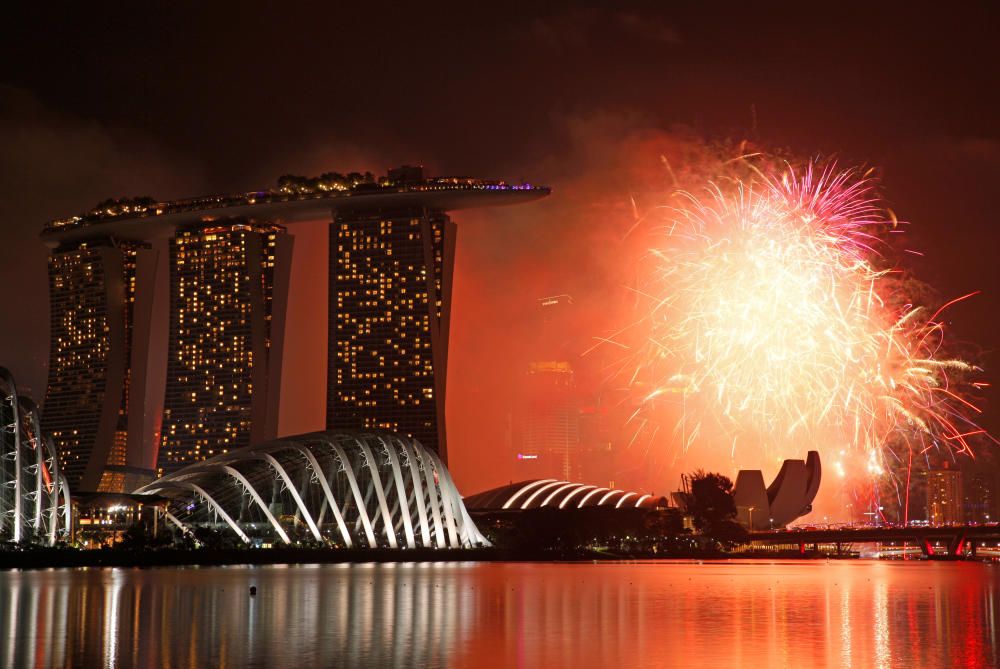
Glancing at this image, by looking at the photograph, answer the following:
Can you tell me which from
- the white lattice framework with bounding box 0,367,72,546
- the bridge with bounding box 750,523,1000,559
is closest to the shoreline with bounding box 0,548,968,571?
the white lattice framework with bounding box 0,367,72,546

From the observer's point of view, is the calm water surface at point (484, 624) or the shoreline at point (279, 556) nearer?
the calm water surface at point (484, 624)

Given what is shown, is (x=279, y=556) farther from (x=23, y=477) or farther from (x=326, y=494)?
(x=23, y=477)

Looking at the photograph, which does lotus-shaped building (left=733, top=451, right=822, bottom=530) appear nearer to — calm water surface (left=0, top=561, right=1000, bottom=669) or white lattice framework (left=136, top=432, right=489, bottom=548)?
white lattice framework (left=136, top=432, right=489, bottom=548)

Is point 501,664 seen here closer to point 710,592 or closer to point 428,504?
point 710,592

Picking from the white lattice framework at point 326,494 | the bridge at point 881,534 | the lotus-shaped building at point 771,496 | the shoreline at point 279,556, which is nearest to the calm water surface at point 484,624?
the shoreline at point 279,556

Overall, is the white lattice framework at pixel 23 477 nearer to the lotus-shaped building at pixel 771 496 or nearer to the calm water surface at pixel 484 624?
the calm water surface at pixel 484 624

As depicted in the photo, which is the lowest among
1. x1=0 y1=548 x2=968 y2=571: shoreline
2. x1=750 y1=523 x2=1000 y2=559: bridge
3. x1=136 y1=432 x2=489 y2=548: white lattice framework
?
x1=0 y1=548 x2=968 y2=571: shoreline

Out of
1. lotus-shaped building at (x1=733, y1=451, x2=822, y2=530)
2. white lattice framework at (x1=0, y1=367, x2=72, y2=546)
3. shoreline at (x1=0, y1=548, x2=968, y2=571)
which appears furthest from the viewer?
lotus-shaped building at (x1=733, y1=451, x2=822, y2=530)
